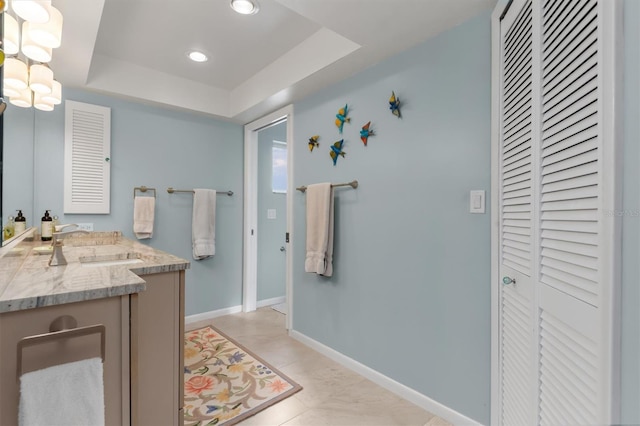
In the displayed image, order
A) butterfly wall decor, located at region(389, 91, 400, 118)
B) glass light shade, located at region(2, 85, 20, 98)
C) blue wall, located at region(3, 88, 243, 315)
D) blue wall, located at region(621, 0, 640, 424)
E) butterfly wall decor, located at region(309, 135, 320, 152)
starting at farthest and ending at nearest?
butterfly wall decor, located at region(309, 135, 320, 152) → blue wall, located at region(3, 88, 243, 315) → butterfly wall decor, located at region(389, 91, 400, 118) → glass light shade, located at region(2, 85, 20, 98) → blue wall, located at region(621, 0, 640, 424)

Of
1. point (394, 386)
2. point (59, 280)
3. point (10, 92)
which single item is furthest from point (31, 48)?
point (394, 386)

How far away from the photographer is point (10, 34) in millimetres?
1231

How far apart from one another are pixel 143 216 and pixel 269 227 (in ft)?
4.62

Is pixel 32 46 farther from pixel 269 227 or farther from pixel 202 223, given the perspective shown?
pixel 269 227

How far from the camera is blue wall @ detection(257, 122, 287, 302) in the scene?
11.9 feet

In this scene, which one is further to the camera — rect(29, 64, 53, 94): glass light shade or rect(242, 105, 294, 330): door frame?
rect(242, 105, 294, 330): door frame

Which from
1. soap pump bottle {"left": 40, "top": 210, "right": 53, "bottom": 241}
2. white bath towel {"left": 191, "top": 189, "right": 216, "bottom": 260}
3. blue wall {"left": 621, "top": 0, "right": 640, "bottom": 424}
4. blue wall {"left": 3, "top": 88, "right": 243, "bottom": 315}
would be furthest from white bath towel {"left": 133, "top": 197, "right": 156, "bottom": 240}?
blue wall {"left": 621, "top": 0, "right": 640, "bottom": 424}

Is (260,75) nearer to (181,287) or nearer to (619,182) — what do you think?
(181,287)

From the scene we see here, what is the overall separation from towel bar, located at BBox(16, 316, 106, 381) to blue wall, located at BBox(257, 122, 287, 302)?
111 inches

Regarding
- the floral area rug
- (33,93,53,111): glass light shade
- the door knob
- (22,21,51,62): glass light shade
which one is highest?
(22,21,51,62): glass light shade

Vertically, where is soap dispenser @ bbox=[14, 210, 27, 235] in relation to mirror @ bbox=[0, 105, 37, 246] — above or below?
below

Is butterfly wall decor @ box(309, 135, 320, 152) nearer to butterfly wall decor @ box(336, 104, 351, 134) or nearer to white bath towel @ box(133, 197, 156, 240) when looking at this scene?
butterfly wall decor @ box(336, 104, 351, 134)

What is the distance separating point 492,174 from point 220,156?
2.72 meters

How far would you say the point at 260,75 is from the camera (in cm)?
271
